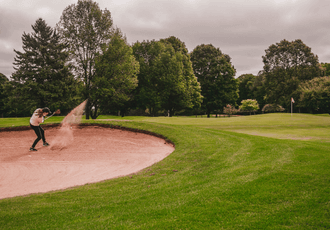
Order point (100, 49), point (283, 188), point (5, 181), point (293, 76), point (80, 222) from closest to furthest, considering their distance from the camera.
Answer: point (80, 222) → point (283, 188) → point (5, 181) → point (100, 49) → point (293, 76)

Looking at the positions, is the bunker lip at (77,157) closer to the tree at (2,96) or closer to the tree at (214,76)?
the tree at (2,96)

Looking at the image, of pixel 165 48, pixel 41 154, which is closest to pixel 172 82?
pixel 165 48

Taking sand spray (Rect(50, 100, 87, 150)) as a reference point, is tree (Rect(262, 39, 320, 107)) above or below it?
above

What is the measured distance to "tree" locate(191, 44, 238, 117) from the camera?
4878 centimetres

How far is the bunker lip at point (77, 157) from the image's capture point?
6887 mm

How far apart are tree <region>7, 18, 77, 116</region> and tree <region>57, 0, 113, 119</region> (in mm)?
6595

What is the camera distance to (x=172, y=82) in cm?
3869

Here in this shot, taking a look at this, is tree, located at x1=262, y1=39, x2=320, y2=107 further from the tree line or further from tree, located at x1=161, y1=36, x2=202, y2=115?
tree, located at x1=161, y1=36, x2=202, y2=115

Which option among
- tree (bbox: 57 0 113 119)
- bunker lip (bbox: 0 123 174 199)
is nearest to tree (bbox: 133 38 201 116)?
tree (bbox: 57 0 113 119)

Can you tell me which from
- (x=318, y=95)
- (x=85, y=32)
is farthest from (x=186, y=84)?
(x=318, y=95)

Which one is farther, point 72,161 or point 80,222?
point 72,161

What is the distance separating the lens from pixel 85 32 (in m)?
27.4

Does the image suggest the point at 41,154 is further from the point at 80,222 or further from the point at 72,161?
the point at 80,222

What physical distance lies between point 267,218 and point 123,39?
30.7 metres
